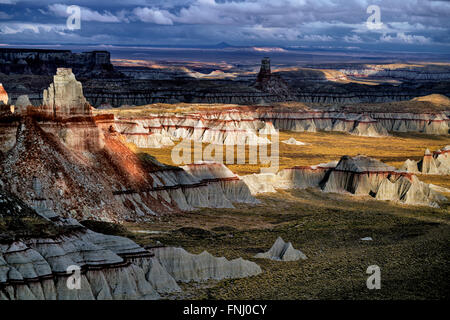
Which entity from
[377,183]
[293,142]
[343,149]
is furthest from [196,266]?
[293,142]

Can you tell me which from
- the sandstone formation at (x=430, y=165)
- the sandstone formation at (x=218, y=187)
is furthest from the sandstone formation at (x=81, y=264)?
the sandstone formation at (x=430, y=165)

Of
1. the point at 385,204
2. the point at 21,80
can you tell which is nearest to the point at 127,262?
the point at 385,204

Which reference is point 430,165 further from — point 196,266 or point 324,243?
point 196,266

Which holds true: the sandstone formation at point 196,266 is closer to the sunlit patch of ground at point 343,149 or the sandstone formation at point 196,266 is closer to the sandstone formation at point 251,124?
the sunlit patch of ground at point 343,149

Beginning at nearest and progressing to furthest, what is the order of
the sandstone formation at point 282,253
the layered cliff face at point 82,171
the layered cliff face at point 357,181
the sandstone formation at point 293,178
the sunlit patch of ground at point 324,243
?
1. the sunlit patch of ground at point 324,243
2. the sandstone formation at point 282,253
3. the layered cliff face at point 82,171
4. the layered cliff face at point 357,181
5. the sandstone formation at point 293,178

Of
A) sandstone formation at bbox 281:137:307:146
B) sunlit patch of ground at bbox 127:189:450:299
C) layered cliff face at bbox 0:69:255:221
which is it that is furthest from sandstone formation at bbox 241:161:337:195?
sandstone formation at bbox 281:137:307:146

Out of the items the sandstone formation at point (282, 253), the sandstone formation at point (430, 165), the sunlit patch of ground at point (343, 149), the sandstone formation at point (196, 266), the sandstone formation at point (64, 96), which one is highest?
the sandstone formation at point (64, 96)
